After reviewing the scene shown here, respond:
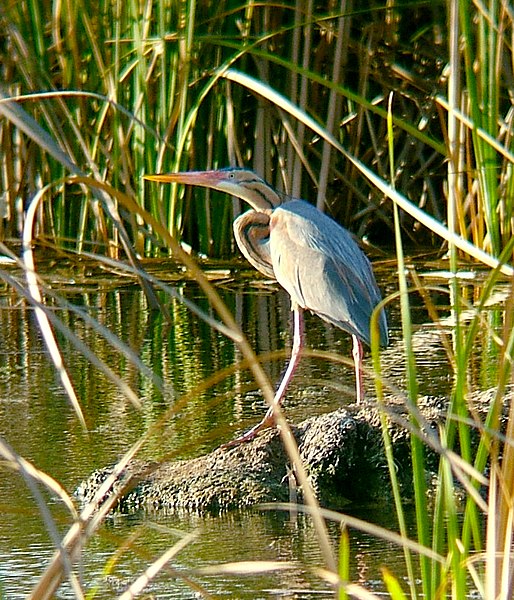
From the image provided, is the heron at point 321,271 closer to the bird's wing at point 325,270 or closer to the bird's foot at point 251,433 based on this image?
the bird's wing at point 325,270

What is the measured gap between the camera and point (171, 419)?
477cm

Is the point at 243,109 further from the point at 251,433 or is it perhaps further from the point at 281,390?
the point at 251,433

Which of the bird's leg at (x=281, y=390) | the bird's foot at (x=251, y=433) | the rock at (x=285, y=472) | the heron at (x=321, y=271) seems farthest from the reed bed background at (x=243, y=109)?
the rock at (x=285, y=472)

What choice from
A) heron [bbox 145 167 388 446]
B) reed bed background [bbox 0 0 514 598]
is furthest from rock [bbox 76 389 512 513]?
reed bed background [bbox 0 0 514 598]

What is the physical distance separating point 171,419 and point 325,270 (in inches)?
33.8

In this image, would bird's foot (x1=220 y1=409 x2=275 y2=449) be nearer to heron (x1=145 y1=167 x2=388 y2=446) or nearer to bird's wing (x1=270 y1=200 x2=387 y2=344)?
heron (x1=145 y1=167 x2=388 y2=446)

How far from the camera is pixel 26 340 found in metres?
6.44

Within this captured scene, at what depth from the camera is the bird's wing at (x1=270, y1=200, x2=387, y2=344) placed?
4996 millimetres

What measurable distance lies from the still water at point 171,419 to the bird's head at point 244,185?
0.70 meters

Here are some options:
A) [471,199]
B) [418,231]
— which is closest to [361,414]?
[471,199]

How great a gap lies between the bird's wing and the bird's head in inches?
14.2

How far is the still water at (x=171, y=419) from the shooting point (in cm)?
293

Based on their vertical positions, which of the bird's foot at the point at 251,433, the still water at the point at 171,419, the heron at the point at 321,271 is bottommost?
the still water at the point at 171,419

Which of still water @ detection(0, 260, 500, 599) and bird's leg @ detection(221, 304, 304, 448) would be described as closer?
still water @ detection(0, 260, 500, 599)
